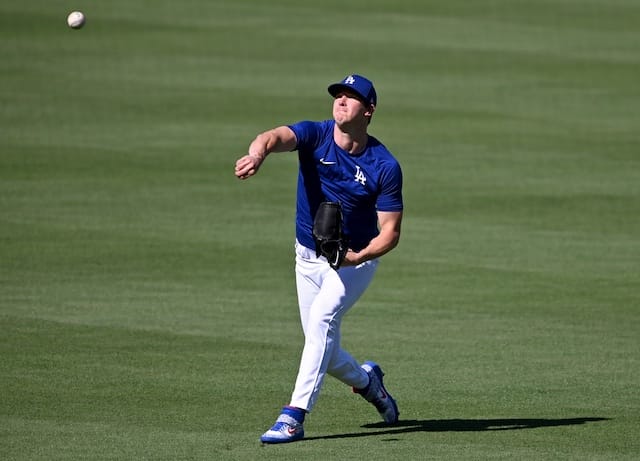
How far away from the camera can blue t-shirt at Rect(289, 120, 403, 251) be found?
834 centimetres

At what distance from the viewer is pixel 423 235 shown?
15.2 metres

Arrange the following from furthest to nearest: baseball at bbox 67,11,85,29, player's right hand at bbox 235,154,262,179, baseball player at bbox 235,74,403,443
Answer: baseball at bbox 67,11,85,29 → baseball player at bbox 235,74,403,443 → player's right hand at bbox 235,154,262,179

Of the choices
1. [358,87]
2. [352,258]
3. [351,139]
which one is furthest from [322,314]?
[358,87]

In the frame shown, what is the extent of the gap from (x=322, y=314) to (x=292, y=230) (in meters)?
7.07

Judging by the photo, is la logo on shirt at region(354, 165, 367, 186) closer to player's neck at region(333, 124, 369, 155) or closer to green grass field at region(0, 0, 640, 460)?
player's neck at region(333, 124, 369, 155)

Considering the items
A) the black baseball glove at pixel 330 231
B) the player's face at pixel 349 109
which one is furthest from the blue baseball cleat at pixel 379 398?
the player's face at pixel 349 109

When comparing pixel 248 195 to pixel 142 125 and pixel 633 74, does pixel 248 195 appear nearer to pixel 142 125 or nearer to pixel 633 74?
pixel 142 125

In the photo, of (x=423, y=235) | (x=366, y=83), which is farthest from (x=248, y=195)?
(x=366, y=83)

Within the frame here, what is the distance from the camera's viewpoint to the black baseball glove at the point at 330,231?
26.5 feet

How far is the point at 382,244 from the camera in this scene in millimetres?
8219

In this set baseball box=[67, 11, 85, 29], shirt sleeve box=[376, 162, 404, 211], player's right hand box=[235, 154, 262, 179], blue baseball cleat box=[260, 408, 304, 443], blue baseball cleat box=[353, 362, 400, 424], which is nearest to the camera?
player's right hand box=[235, 154, 262, 179]

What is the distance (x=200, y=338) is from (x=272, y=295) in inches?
72.4

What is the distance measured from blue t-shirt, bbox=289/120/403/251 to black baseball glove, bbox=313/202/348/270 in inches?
10.1

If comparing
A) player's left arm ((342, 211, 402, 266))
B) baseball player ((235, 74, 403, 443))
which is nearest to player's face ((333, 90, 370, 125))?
baseball player ((235, 74, 403, 443))
